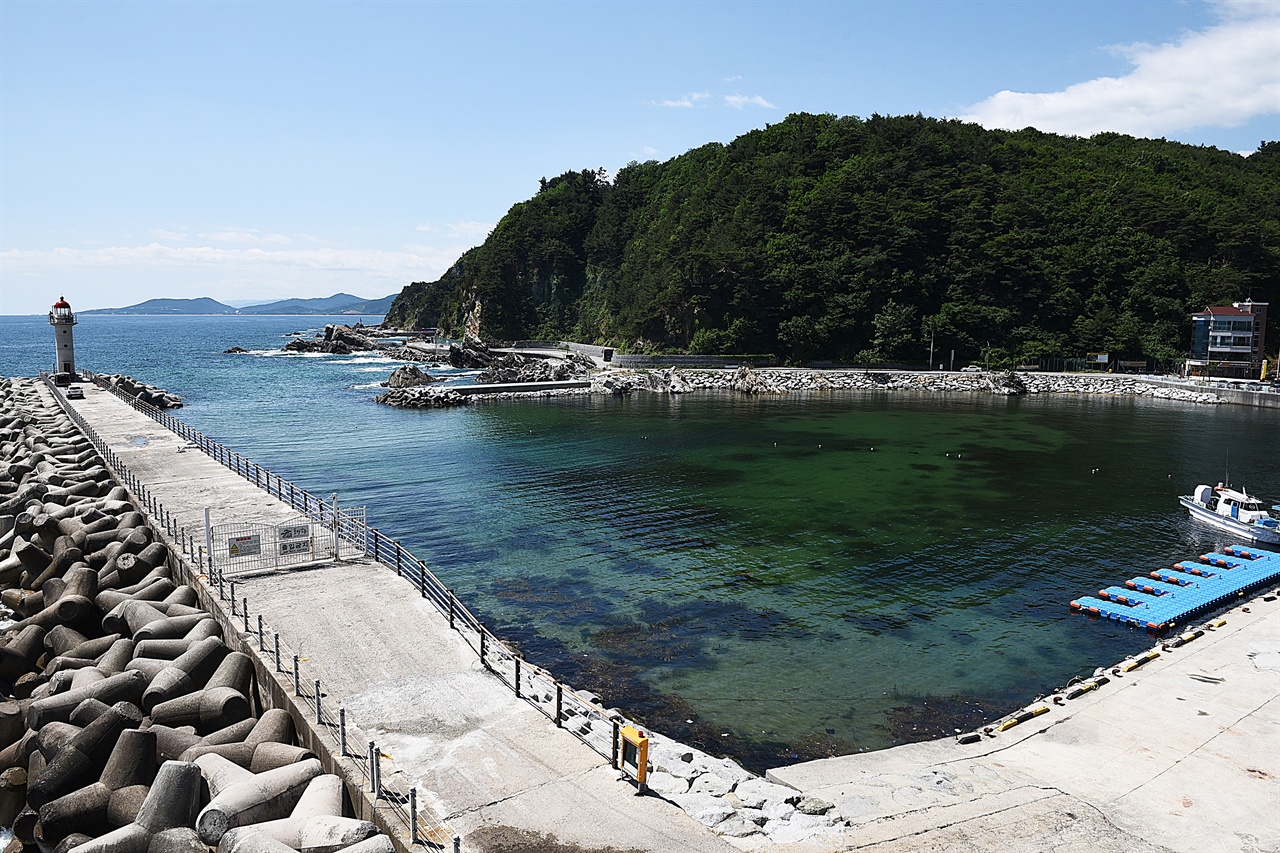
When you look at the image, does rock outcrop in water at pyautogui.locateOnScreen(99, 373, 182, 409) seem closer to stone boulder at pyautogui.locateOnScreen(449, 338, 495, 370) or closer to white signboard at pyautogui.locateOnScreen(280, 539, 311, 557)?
stone boulder at pyautogui.locateOnScreen(449, 338, 495, 370)

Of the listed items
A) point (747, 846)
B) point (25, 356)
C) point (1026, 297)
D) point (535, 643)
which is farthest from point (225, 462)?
point (25, 356)

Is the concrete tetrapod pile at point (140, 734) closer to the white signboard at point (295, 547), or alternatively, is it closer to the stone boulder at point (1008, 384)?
the white signboard at point (295, 547)

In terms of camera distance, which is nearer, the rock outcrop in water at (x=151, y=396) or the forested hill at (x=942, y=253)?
the rock outcrop in water at (x=151, y=396)

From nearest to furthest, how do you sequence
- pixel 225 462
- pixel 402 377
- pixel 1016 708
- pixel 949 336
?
pixel 1016 708 → pixel 225 462 → pixel 402 377 → pixel 949 336

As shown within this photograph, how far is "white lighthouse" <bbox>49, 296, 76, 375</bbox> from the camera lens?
2430 inches

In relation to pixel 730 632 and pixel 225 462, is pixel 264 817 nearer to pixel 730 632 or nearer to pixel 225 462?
pixel 730 632

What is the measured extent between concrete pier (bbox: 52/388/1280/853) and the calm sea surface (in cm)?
192

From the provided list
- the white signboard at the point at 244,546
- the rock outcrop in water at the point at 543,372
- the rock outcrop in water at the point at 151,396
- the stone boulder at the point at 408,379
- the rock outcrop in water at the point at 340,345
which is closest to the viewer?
the white signboard at the point at 244,546

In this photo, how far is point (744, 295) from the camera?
337 ft

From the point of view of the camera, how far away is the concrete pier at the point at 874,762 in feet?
36.3

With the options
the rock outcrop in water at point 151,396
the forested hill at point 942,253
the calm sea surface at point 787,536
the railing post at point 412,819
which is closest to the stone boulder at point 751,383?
the forested hill at point 942,253

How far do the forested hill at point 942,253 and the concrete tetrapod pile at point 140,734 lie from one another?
88262 millimetres

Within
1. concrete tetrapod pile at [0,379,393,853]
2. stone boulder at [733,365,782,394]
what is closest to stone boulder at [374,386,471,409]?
stone boulder at [733,365,782,394]

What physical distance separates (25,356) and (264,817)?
7034 inches
